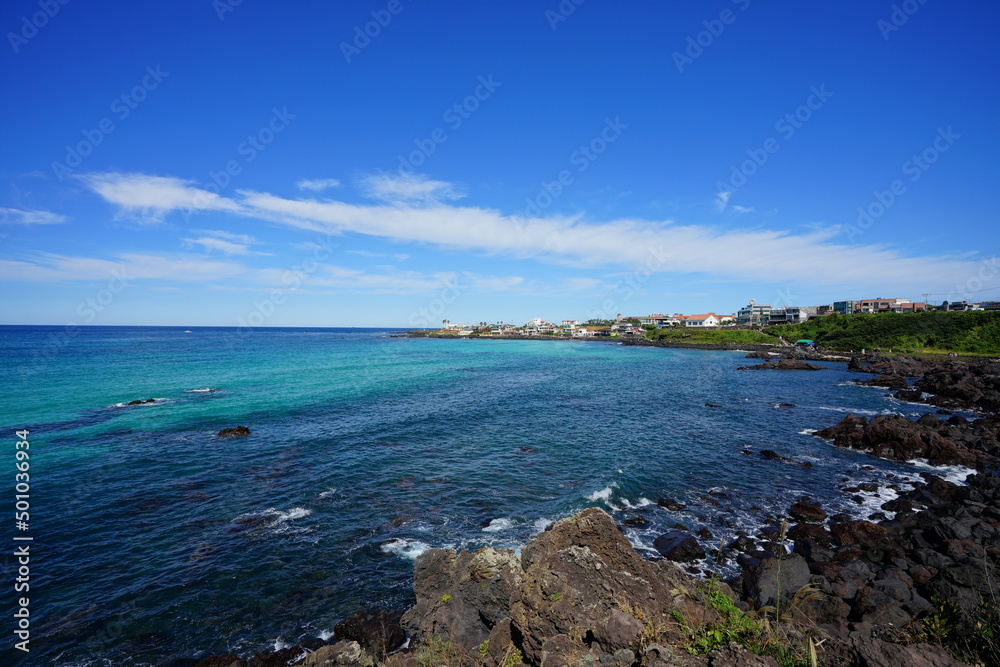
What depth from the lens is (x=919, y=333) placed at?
106562 millimetres

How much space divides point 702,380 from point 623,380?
1246cm

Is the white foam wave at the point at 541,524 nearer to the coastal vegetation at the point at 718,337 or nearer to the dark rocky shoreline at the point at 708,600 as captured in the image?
the dark rocky shoreline at the point at 708,600

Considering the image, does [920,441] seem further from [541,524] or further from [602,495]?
[541,524]

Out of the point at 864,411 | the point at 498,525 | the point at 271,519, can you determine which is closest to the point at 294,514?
the point at 271,519

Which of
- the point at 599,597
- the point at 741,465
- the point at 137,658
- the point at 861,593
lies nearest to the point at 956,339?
the point at 741,465

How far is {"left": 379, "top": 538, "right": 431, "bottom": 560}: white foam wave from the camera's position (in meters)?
17.0

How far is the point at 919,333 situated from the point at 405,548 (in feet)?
461

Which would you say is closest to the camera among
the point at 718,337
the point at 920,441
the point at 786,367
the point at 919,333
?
the point at 920,441

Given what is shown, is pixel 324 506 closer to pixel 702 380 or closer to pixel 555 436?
pixel 555 436

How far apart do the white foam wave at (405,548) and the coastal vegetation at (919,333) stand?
121937 millimetres

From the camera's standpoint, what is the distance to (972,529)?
707 inches

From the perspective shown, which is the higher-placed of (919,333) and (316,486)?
(919,333)

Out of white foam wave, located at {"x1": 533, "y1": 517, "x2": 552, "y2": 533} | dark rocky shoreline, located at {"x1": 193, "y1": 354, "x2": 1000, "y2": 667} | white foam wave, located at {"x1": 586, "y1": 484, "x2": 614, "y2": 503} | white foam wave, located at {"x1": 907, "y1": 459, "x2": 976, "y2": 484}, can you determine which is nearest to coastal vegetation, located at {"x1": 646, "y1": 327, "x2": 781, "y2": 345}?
white foam wave, located at {"x1": 907, "y1": 459, "x2": 976, "y2": 484}

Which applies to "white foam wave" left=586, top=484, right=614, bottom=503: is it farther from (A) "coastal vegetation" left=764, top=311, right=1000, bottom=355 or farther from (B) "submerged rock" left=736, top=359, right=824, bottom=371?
(A) "coastal vegetation" left=764, top=311, right=1000, bottom=355
